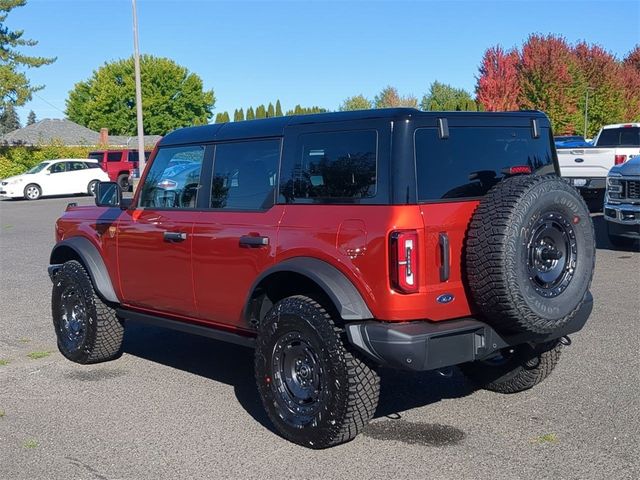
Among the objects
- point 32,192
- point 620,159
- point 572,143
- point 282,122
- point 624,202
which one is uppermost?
point 572,143

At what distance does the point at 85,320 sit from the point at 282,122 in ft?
8.95

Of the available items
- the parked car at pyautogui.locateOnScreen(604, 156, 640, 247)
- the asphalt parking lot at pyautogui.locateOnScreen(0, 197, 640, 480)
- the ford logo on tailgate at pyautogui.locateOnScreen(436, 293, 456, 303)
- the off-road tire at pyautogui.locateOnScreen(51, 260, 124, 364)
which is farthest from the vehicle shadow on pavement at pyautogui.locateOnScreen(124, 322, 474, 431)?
the parked car at pyautogui.locateOnScreen(604, 156, 640, 247)

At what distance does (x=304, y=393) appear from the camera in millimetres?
4930

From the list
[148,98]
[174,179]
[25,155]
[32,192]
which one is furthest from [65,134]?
[174,179]

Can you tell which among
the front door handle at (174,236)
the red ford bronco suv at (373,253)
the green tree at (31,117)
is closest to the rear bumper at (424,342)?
the red ford bronco suv at (373,253)

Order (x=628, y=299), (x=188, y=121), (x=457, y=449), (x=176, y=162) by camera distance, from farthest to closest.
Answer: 1. (x=188, y=121)
2. (x=628, y=299)
3. (x=176, y=162)
4. (x=457, y=449)

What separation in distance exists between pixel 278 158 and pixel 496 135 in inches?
56.3

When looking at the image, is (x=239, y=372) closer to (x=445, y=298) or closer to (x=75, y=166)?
(x=445, y=298)

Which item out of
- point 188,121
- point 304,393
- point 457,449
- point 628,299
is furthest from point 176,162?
point 188,121

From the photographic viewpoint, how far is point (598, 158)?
16.8 metres

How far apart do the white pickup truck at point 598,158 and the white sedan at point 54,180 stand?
2235 cm

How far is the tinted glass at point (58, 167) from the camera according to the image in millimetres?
34375

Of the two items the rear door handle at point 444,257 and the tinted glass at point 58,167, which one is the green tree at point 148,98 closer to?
the tinted glass at point 58,167

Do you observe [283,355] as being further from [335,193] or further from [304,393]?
[335,193]
